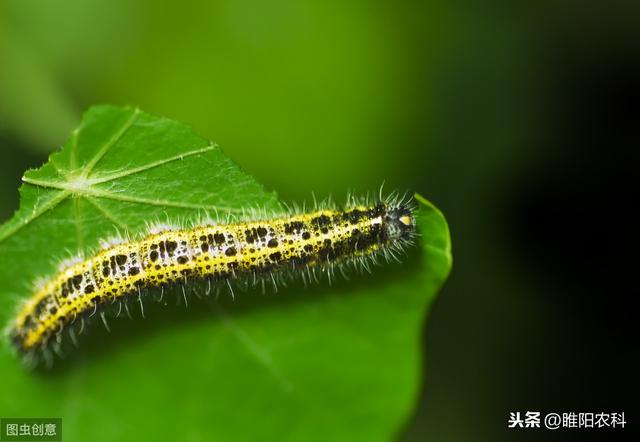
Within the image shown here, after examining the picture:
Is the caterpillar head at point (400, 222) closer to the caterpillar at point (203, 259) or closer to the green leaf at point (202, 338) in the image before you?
the caterpillar at point (203, 259)

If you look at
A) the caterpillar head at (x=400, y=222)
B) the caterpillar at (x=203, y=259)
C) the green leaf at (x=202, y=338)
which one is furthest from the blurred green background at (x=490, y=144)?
the green leaf at (x=202, y=338)

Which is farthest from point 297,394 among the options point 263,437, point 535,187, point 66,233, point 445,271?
point 535,187

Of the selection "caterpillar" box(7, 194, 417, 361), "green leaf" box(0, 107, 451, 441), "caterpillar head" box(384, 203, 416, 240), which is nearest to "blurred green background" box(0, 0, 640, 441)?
"caterpillar head" box(384, 203, 416, 240)

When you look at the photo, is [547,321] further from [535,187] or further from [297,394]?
[297,394]

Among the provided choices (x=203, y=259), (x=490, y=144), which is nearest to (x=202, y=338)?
(x=203, y=259)

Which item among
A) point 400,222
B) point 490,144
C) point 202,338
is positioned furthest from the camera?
point 490,144

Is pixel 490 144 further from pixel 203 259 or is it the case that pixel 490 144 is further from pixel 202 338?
pixel 202 338
